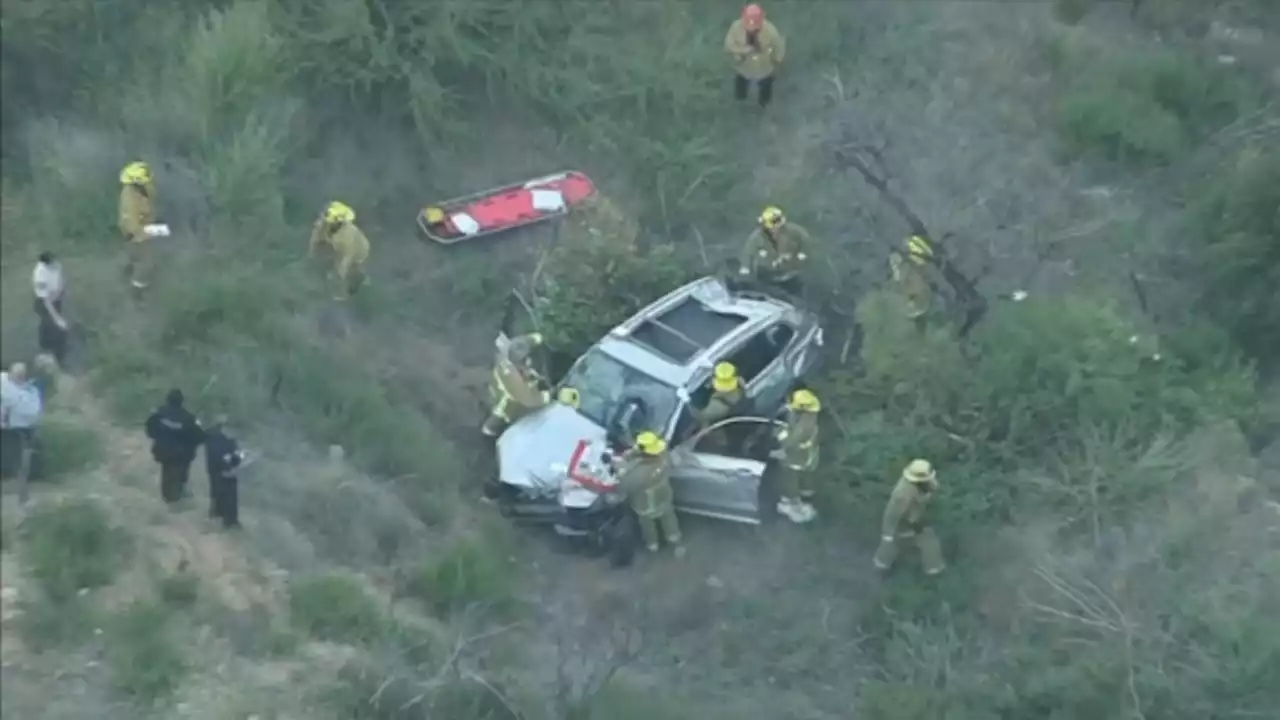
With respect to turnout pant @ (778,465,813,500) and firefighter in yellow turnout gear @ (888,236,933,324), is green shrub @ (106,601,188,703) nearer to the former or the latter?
turnout pant @ (778,465,813,500)

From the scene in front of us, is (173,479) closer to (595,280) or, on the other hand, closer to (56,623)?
(56,623)

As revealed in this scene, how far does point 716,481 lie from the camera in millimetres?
13625

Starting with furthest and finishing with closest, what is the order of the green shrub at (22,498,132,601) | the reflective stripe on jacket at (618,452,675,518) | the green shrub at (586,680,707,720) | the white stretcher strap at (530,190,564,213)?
the white stretcher strap at (530,190,564,213), the reflective stripe on jacket at (618,452,675,518), the green shrub at (586,680,707,720), the green shrub at (22,498,132,601)

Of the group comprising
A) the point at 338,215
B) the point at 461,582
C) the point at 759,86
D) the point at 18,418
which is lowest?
the point at 461,582

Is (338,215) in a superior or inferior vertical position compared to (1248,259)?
inferior

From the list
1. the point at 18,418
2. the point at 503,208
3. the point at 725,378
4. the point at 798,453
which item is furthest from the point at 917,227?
the point at 18,418

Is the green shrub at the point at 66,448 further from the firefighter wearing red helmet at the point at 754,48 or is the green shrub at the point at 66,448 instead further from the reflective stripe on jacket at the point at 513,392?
the firefighter wearing red helmet at the point at 754,48

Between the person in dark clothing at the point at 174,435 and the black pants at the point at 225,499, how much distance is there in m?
0.27

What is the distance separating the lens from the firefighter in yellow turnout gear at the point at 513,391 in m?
13.4

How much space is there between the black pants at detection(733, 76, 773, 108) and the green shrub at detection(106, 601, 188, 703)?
28.6ft

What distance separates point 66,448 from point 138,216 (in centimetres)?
243

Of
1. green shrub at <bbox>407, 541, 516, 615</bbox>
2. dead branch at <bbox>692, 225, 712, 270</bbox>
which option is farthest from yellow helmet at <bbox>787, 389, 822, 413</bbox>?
dead branch at <bbox>692, 225, 712, 270</bbox>

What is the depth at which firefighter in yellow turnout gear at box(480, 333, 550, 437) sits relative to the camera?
13.4m

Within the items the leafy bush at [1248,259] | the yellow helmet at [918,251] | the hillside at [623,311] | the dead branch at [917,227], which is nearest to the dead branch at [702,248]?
the hillside at [623,311]
